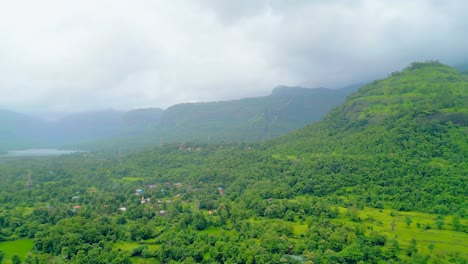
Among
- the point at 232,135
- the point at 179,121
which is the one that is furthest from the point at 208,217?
the point at 179,121

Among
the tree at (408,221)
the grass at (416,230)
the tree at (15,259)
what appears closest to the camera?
the tree at (15,259)

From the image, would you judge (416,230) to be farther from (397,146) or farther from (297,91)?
(297,91)

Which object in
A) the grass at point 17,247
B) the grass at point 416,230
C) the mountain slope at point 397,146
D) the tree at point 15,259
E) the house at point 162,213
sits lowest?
the grass at point 416,230

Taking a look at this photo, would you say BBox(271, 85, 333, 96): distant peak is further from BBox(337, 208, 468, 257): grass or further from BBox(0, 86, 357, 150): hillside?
BBox(337, 208, 468, 257): grass

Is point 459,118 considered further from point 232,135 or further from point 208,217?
point 232,135

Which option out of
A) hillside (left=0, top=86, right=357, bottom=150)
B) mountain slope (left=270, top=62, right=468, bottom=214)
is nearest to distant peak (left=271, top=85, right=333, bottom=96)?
hillside (left=0, top=86, right=357, bottom=150)

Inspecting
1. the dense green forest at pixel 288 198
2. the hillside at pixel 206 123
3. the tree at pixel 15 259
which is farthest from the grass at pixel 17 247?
the hillside at pixel 206 123

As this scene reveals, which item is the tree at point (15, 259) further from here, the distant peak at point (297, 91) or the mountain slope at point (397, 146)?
the distant peak at point (297, 91)
